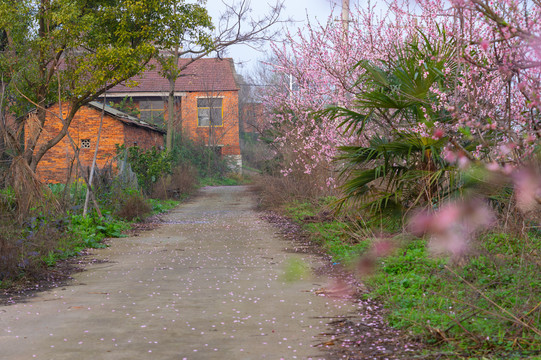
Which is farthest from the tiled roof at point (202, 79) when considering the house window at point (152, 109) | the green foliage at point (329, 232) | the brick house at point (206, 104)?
the green foliage at point (329, 232)

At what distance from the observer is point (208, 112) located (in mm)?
47594

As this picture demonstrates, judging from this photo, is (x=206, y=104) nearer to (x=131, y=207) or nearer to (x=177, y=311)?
(x=131, y=207)

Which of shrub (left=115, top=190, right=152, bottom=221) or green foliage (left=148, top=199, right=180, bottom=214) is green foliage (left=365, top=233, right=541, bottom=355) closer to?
shrub (left=115, top=190, right=152, bottom=221)

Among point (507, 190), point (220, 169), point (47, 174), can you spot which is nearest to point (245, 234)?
point (507, 190)

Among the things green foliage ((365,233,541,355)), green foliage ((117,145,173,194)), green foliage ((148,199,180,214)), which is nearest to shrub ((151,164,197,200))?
green foliage ((117,145,173,194))

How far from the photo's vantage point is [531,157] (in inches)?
221

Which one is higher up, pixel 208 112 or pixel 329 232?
pixel 208 112

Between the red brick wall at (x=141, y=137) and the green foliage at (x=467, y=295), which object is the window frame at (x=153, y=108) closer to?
the red brick wall at (x=141, y=137)

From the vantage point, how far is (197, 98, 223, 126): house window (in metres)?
47.1

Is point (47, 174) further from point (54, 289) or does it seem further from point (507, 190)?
point (507, 190)

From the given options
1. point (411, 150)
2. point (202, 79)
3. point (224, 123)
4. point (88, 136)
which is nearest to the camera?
point (411, 150)

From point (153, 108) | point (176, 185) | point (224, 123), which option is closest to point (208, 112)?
point (224, 123)

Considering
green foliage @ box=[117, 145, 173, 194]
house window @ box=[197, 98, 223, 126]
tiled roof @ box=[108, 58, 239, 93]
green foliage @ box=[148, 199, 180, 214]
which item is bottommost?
green foliage @ box=[148, 199, 180, 214]

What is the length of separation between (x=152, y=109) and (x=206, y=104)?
4326mm
